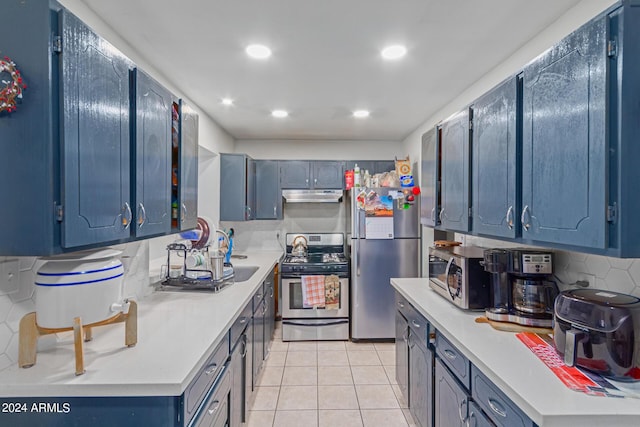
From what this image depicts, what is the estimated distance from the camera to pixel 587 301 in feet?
3.71

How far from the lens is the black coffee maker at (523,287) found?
1.53 m

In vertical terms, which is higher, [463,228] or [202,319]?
[463,228]

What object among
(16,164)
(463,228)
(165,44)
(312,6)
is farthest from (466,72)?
(16,164)

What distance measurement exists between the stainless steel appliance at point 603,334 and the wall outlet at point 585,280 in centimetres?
30

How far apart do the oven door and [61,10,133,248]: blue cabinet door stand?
240cm

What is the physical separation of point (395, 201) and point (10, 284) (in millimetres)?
3030

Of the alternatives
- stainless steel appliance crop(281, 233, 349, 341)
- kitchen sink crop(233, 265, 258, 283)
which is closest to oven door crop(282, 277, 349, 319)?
stainless steel appliance crop(281, 233, 349, 341)

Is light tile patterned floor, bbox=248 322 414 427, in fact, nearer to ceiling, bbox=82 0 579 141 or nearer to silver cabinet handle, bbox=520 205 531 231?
silver cabinet handle, bbox=520 205 531 231

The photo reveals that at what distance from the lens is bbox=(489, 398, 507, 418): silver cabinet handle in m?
1.11

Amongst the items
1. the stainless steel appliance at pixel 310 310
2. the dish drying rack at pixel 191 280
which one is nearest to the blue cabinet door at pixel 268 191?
the stainless steel appliance at pixel 310 310

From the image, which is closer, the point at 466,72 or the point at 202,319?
the point at 202,319

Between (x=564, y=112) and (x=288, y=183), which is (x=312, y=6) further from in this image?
(x=288, y=183)

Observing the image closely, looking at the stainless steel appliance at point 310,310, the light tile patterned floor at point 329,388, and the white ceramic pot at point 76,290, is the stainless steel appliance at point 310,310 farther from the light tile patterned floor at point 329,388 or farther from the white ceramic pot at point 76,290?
the white ceramic pot at point 76,290

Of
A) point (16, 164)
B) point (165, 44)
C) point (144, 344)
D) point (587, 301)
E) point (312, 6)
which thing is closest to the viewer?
point (16, 164)
